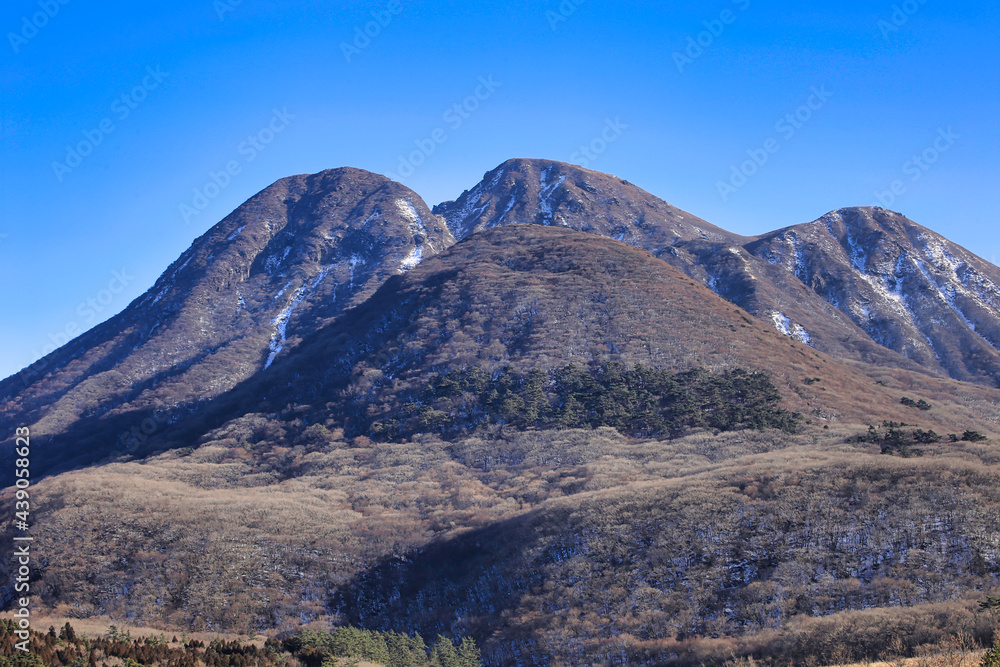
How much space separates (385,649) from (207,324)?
13670cm

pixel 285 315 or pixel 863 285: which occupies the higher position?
pixel 285 315

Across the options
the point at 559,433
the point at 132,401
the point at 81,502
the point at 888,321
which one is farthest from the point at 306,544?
the point at 888,321

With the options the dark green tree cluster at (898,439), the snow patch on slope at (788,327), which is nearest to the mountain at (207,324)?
the snow patch on slope at (788,327)

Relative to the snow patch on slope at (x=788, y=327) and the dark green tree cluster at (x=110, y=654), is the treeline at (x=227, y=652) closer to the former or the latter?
the dark green tree cluster at (x=110, y=654)

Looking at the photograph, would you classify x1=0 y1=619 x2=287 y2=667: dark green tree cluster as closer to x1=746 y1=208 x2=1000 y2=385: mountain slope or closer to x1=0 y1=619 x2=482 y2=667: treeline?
x1=0 y1=619 x2=482 y2=667: treeline

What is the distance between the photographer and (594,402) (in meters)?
75.9

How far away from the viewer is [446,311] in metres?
103

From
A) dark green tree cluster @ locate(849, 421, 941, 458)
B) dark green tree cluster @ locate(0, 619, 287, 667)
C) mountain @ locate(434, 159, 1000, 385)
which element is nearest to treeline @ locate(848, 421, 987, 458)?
dark green tree cluster @ locate(849, 421, 941, 458)

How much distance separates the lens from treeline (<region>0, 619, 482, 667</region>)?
71.1 ft

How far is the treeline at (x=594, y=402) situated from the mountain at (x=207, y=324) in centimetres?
5177

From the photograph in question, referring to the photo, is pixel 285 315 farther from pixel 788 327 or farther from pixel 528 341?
pixel 788 327

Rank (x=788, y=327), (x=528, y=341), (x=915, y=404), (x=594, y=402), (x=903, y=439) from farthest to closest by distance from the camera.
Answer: (x=788, y=327)
(x=528, y=341)
(x=915, y=404)
(x=594, y=402)
(x=903, y=439)

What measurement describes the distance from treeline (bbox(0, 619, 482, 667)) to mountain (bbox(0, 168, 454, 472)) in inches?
3142

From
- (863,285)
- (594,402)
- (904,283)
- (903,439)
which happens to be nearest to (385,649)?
(594,402)
